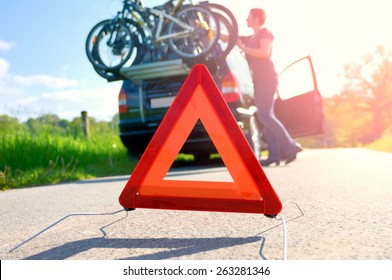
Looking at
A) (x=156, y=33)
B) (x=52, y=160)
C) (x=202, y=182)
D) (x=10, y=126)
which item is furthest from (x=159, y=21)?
(x=202, y=182)

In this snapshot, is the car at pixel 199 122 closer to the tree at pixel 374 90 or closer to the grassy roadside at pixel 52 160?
the grassy roadside at pixel 52 160

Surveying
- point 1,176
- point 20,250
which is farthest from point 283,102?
point 20,250

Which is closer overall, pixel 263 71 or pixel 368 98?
pixel 263 71

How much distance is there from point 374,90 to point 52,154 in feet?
108

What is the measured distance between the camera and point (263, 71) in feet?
24.0

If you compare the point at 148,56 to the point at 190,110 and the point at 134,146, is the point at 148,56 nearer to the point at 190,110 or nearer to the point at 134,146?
the point at 134,146

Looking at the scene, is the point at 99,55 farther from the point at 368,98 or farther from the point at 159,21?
the point at 368,98

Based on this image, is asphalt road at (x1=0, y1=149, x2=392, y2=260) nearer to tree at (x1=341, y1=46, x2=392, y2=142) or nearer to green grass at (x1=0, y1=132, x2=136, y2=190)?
green grass at (x1=0, y1=132, x2=136, y2=190)

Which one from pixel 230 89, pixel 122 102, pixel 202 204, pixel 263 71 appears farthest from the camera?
pixel 122 102

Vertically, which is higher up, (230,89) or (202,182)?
(230,89)

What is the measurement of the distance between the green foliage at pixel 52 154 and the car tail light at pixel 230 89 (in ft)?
7.98

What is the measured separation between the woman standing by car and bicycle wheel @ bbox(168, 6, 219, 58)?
0.50m

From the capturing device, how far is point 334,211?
3457mm

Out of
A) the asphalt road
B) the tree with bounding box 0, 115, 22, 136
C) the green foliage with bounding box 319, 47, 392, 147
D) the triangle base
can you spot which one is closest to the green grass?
the tree with bounding box 0, 115, 22, 136
